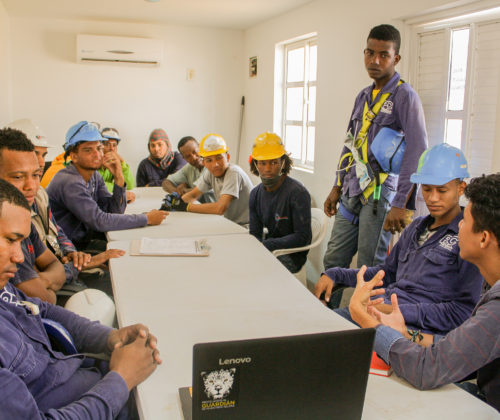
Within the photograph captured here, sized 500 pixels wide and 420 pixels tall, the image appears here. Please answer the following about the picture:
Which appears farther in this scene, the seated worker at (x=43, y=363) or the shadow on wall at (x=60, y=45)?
the shadow on wall at (x=60, y=45)

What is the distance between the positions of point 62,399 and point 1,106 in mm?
4794

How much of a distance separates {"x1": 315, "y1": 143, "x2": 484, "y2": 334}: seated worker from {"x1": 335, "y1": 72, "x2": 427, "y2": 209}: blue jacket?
1.74 ft

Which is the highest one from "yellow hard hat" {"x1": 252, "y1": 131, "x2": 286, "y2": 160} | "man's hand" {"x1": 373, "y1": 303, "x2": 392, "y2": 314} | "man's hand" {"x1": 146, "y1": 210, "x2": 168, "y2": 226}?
"yellow hard hat" {"x1": 252, "y1": 131, "x2": 286, "y2": 160}

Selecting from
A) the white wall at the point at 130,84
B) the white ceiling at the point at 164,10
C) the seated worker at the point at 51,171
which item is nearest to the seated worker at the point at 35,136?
the seated worker at the point at 51,171

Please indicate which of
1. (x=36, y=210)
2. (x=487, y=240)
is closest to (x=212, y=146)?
(x=36, y=210)

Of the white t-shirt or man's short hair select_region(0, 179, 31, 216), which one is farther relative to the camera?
the white t-shirt

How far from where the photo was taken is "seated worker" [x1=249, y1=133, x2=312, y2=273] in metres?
2.96

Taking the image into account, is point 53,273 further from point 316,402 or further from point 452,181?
point 452,181

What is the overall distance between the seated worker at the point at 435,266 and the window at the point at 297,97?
9.45ft

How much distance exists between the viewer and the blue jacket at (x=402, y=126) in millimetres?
2480

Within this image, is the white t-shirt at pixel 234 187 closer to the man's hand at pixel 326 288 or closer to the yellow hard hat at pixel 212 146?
the yellow hard hat at pixel 212 146

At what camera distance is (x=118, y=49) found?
19.4 ft

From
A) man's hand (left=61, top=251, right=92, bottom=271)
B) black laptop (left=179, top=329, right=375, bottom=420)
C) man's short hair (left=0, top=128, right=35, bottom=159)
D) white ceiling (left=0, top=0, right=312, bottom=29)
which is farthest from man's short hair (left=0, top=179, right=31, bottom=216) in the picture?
white ceiling (left=0, top=0, right=312, bottom=29)

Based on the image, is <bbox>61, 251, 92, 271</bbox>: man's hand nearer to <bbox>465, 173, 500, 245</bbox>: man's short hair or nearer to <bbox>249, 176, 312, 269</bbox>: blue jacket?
<bbox>249, 176, 312, 269</bbox>: blue jacket
